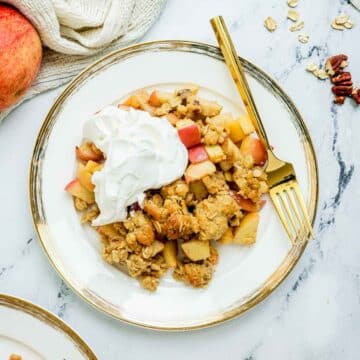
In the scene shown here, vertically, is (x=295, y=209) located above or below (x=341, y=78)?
below

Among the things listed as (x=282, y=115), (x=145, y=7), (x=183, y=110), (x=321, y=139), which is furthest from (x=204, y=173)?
(x=145, y=7)

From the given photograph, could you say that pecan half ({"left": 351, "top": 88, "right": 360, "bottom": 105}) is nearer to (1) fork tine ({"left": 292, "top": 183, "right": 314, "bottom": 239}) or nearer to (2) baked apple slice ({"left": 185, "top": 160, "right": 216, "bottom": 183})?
(1) fork tine ({"left": 292, "top": 183, "right": 314, "bottom": 239})

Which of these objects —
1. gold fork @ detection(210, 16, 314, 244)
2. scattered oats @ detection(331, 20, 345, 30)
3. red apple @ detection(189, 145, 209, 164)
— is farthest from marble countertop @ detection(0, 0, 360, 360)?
red apple @ detection(189, 145, 209, 164)

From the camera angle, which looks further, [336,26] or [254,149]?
[336,26]

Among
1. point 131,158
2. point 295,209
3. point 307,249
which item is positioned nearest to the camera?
point 131,158

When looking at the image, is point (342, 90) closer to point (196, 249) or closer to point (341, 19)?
point (341, 19)

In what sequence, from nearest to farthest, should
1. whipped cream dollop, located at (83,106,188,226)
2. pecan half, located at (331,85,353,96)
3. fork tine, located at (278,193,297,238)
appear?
whipped cream dollop, located at (83,106,188,226), fork tine, located at (278,193,297,238), pecan half, located at (331,85,353,96)

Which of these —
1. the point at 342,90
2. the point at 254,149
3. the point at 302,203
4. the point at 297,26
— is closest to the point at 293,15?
the point at 297,26
